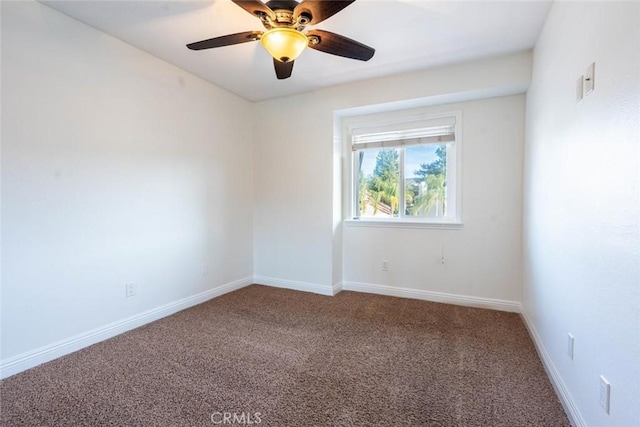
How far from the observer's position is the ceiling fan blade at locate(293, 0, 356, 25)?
158 centimetres

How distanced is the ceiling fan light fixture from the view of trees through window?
207cm

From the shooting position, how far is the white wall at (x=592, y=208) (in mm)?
1091

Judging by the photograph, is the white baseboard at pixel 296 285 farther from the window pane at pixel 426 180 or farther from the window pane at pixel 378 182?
the window pane at pixel 426 180

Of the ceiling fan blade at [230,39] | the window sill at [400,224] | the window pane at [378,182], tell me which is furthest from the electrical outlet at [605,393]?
the window pane at [378,182]

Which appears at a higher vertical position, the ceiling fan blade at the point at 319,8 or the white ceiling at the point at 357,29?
the white ceiling at the point at 357,29

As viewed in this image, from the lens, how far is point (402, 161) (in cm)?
367

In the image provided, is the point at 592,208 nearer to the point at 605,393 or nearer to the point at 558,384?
the point at 605,393

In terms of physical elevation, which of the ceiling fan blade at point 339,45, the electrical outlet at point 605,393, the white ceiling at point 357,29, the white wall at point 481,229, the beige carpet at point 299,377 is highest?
the white ceiling at point 357,29

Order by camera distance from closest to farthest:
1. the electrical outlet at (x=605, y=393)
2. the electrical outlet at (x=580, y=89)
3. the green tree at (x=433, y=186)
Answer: the electrical outlet at (x=605, y=393)
the electrical outlet at (x=580, y=89)
the green tree at (x=433, y=186)

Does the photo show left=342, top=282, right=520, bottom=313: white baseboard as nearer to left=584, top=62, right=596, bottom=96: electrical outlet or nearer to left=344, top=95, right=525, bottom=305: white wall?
left=344, top=95, right=525, bottom=305: white wall

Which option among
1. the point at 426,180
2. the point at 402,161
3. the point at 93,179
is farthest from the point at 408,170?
the point at 93,179

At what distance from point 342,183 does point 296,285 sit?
4.66 feet

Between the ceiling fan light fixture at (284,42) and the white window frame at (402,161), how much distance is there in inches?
75.3

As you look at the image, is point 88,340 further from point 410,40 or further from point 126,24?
point 410,40
